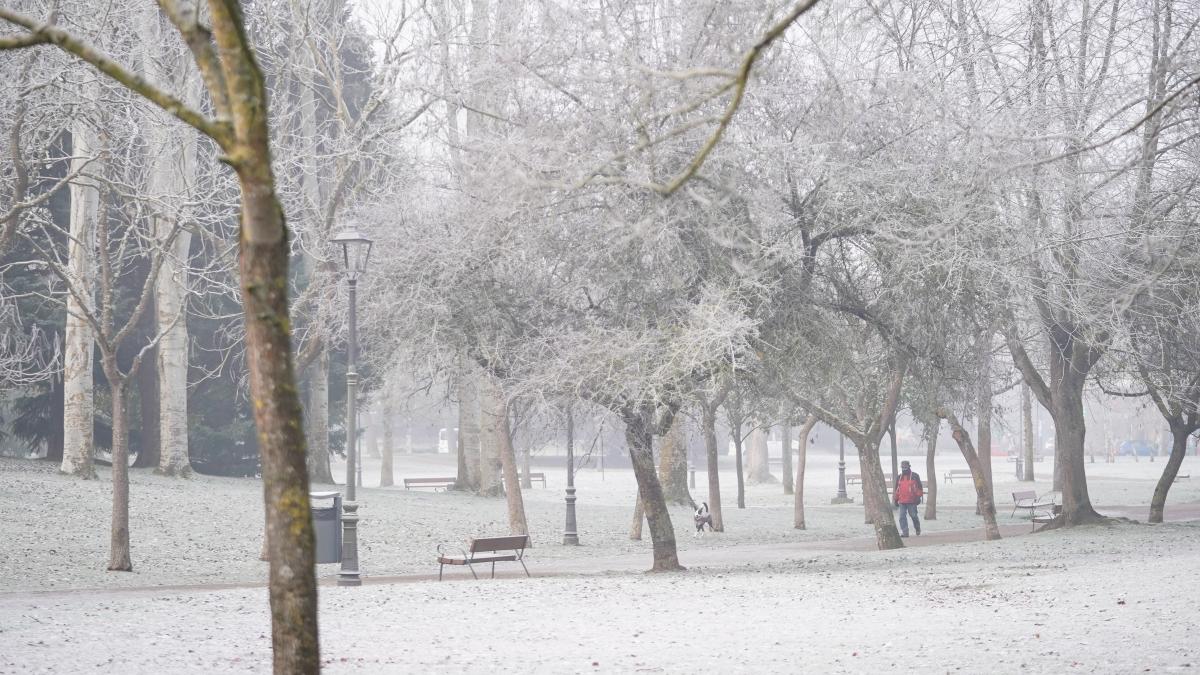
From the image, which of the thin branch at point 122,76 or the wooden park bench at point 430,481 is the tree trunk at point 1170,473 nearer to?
the wooden park bench at point 430,481

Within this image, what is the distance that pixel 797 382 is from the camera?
19.4 meters

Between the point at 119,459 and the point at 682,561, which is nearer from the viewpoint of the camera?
the point at 119,459

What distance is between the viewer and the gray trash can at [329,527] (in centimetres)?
1838

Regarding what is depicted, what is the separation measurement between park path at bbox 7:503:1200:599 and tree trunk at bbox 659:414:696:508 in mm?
6445

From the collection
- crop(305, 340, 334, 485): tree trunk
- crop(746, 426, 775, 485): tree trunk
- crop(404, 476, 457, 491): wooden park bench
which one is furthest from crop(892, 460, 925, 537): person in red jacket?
crop(746, 426, 775, 485): tree trunk

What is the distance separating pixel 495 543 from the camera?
18141 mm

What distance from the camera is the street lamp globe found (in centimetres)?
1705

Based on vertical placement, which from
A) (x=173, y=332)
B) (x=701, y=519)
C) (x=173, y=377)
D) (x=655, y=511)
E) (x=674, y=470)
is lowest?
(x=701, y=519)

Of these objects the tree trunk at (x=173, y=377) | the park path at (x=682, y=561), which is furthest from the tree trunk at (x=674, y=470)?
the tree trunk at (x=173, y=377)

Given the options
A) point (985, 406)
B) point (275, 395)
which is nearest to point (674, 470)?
point (985, 406)

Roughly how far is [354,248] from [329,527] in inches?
165

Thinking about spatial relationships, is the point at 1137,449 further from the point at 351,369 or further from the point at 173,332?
the point at 351,369

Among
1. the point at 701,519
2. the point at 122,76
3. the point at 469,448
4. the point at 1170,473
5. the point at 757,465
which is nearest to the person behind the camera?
the point at 122,76

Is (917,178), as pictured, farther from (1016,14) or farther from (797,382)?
(1016,14)
